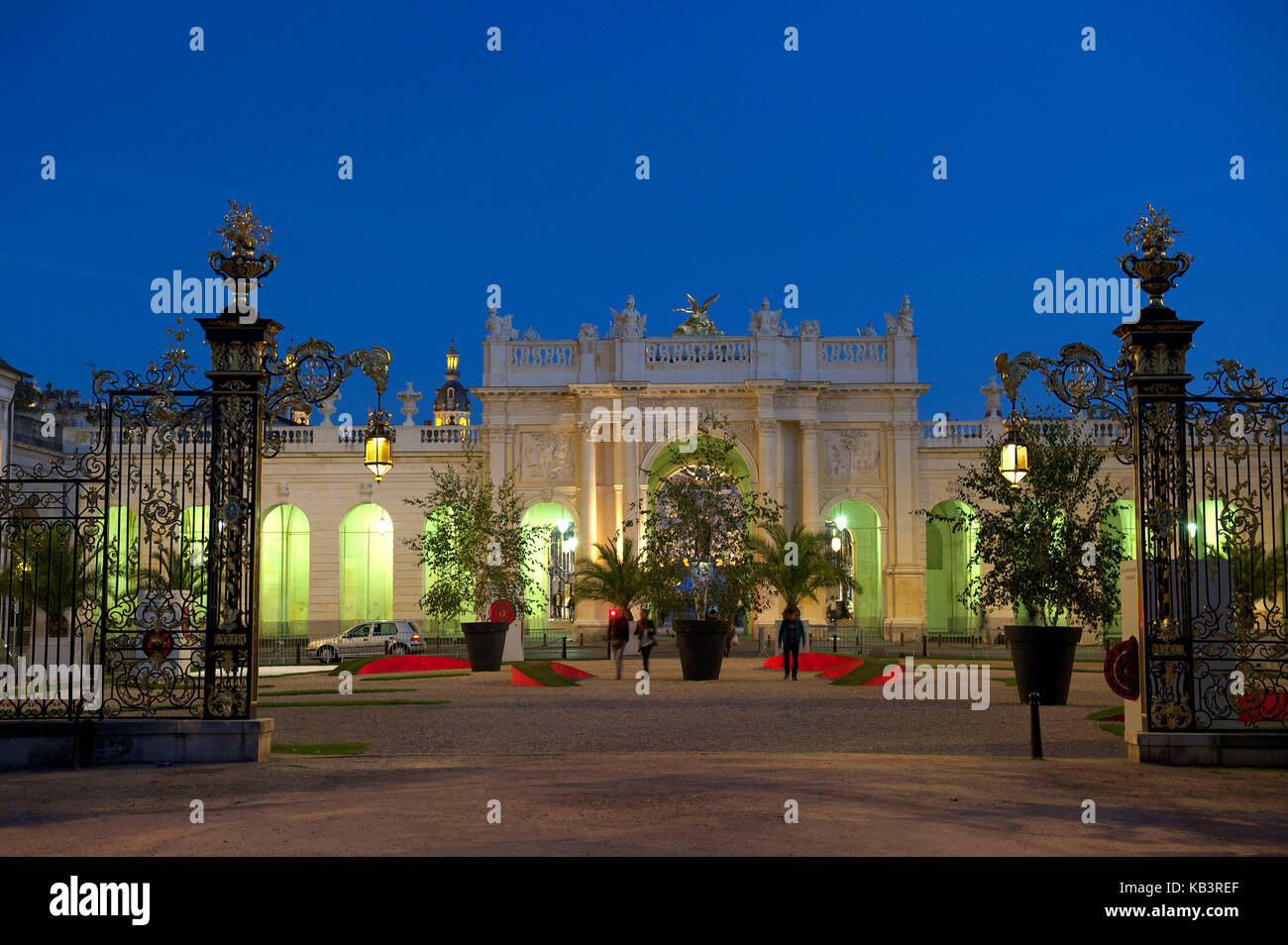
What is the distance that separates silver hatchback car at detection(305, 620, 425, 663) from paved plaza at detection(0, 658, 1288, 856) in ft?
70.4

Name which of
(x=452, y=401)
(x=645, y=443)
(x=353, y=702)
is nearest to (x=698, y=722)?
(x=353, y=702)

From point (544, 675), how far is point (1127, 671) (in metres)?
15.3

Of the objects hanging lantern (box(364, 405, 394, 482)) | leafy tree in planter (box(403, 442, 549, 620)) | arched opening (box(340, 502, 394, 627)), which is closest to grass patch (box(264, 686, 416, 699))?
leafy tree in planter (box(403, 442, 549, 620))

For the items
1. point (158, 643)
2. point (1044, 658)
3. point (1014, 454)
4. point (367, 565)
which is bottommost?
point (1044, 658)

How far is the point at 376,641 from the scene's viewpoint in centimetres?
3847

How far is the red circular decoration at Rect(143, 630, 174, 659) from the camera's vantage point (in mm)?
11617

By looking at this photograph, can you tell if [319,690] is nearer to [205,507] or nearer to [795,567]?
[205,507]

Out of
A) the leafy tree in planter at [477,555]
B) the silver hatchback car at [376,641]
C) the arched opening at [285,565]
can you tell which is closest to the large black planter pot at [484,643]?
the leafy tree in planter at [477,555]

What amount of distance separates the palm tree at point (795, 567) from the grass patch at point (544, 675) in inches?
334

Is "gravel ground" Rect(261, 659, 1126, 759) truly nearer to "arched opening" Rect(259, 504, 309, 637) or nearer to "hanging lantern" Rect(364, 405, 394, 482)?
"hanging lantern" Rect(364, 405, 394, 482)

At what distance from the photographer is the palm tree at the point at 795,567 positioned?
35312 mm

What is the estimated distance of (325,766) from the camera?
11.6 meters
